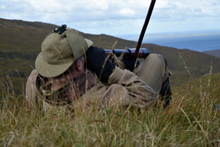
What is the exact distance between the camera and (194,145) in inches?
82.1

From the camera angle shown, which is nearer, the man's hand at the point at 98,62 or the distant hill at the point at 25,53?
the man's hand at the point at 98,62

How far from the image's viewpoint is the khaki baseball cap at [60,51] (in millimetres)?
2822

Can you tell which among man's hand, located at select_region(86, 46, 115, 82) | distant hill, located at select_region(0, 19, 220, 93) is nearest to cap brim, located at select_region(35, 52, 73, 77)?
man's hand, located at select_region(86, 46, 115, 82)

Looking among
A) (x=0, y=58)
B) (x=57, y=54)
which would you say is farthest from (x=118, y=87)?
(x=0, y=58)

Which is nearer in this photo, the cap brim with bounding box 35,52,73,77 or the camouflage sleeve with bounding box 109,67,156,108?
the cap brim with bounding box 35,52,73,77

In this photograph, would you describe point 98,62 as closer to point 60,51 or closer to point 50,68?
point 60,51

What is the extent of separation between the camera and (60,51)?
2818mm

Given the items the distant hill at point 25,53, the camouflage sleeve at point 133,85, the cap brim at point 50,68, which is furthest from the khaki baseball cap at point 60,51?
the distant hill at point 25,53

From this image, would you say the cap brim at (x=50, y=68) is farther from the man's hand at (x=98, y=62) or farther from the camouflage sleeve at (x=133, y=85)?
the camouflage sleeve at (x=133, y=85)

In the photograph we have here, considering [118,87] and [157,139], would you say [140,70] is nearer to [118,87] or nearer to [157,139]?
[118,87]

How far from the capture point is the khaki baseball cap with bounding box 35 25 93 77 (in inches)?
111

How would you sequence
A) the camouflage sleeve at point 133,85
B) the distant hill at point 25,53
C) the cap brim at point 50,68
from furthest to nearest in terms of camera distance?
the distant hill at point 25,53, the camouflage sleeve at point 133,85, the cap brim at point 50,68

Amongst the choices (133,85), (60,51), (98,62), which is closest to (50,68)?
(60,51)

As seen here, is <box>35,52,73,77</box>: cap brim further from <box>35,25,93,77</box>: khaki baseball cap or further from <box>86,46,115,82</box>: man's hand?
<box>86,46,115,82</box>: man's hand
